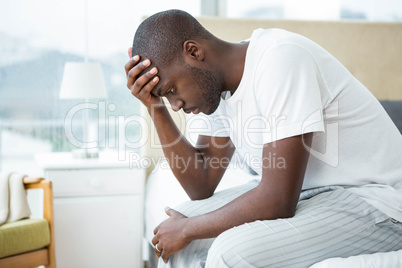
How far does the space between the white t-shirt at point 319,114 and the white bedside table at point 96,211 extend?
3.56ft

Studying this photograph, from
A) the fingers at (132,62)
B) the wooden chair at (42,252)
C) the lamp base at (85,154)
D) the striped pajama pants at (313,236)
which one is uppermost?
the fingers at (132,62)

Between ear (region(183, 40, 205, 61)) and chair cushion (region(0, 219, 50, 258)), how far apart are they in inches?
44.2

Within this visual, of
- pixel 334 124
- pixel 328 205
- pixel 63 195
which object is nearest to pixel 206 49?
pixel 334 124

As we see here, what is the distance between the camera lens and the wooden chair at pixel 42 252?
6.16 feet

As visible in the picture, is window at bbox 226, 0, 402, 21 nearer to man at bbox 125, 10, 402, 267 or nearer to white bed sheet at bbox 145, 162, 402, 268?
white bed sheet at bbox 145, 162, 402, 268

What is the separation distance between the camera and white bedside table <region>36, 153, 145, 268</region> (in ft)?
7.18

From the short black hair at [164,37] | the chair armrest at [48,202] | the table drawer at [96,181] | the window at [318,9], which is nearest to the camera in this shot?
the short black hair at [164,37]

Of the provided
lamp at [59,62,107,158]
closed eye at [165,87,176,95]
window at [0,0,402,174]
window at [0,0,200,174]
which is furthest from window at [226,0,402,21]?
closed eye at [165,87,176,95]

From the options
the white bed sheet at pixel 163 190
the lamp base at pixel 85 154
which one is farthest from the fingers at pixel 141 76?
the lamp base at pixel 85 154

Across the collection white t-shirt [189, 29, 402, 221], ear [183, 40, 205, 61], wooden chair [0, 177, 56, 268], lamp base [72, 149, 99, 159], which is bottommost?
wooden chair [0, 177, 56, 268]

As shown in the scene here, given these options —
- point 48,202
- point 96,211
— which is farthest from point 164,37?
point 96,211

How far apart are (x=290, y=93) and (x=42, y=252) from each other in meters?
1.37

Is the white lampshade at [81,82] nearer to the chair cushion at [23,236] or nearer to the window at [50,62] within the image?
the window at [50,62]

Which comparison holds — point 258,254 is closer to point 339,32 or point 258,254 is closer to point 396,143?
point 396,143
